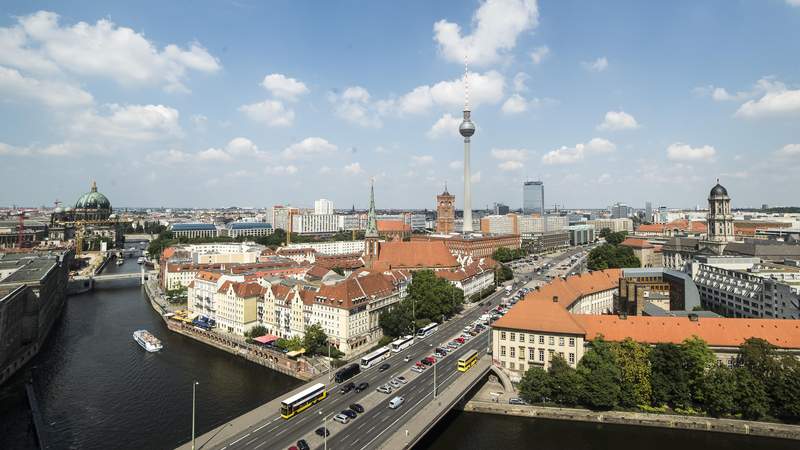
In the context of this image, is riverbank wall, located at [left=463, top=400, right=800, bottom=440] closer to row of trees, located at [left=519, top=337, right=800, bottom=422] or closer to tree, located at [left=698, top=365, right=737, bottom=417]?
row of trees, located at [left=519, top=337, right=800, bottom=422]

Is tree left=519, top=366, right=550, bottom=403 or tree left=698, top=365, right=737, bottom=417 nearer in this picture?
tree left=698, top=365, right=737, bottom=417

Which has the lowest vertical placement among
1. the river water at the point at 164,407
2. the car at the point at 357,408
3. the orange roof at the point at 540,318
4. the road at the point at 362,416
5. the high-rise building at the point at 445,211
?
the river water at the point at 164,407

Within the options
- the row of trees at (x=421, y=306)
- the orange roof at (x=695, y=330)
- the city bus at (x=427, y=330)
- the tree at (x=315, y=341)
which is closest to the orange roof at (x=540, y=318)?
the orange roof at (x=695, y=330)

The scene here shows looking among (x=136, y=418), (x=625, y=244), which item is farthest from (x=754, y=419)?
(x=625, y=244)

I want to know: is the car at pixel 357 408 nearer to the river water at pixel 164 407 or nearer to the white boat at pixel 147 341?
the river water at pixel 164 407

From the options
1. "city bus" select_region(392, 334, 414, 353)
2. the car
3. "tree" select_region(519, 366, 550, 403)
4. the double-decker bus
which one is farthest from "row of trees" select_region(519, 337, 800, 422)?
"city bus" select_region(392, 334, 414, 353)

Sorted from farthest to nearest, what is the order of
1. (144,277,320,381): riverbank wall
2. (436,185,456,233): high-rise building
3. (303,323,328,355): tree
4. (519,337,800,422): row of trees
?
(436,185,456,233): high-rise building, (303,323,328,355): tree, (144,277,320,381): riverbank wall, (519,337,800,422): row of trees

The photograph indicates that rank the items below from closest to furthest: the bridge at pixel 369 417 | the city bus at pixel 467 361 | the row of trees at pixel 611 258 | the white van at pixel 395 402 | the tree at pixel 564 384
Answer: the bridge at pixel 369 417
the white van at pixel 395 402
the tree at pixel 564 384
the city bus at pixel 467 361
the row of trees at pixel 611 258

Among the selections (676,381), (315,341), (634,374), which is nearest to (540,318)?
(634,374)
